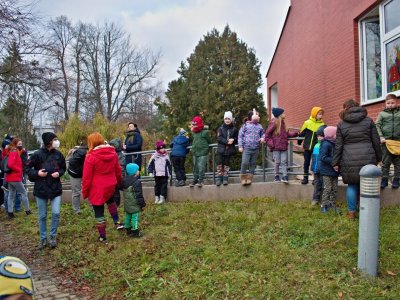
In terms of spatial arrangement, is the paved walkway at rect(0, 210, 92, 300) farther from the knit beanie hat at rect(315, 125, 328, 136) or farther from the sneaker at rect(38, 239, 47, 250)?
the knit beanie hat at rect(315, 125, 328, 136)

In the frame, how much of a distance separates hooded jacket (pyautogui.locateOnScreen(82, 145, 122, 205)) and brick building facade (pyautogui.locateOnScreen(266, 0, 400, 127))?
5233mm

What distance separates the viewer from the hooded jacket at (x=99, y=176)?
19.3ft

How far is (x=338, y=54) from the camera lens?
9406 mm

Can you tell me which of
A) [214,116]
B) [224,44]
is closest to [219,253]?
[214,116]

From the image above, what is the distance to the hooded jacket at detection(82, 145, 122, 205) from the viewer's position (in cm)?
587

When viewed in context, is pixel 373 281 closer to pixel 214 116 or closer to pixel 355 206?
pixel 355 206

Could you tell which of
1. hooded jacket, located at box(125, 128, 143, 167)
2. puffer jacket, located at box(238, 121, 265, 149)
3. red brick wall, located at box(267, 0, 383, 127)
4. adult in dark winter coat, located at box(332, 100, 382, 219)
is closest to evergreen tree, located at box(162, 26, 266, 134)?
red brick wall, located at box(267, 0, 383, 127)

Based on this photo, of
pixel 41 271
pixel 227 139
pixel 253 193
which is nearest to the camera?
pixel 41 271

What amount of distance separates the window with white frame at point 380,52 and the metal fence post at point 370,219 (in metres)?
3.83

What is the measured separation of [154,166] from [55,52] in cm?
767

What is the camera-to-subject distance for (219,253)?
16.2 ft

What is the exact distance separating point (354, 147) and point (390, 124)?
967 millimetres

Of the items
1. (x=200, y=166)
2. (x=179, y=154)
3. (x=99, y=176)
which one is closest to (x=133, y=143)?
(x=179, y=154)

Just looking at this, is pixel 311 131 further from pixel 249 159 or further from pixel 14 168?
pixel 14 168
